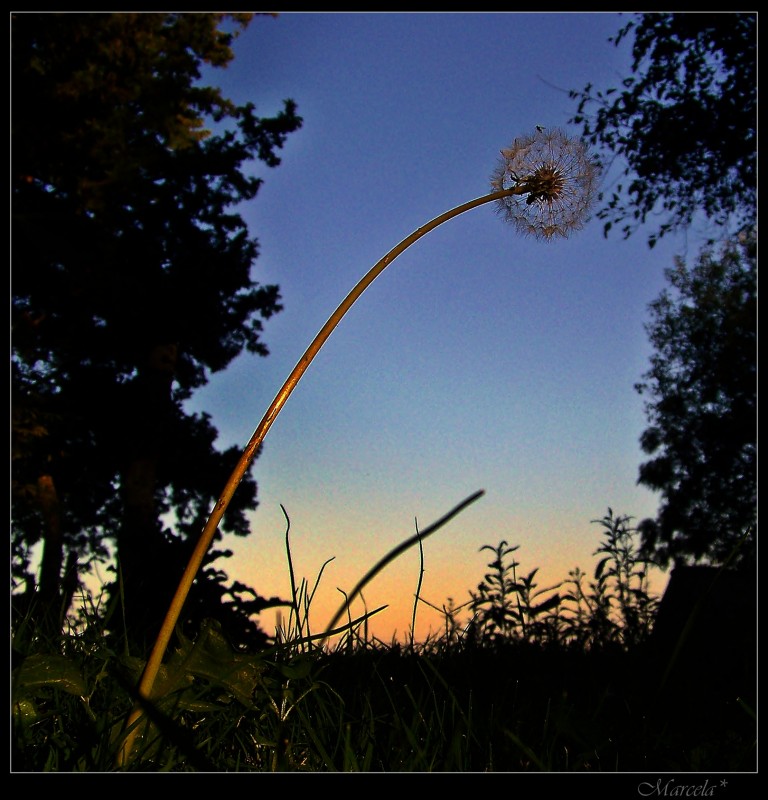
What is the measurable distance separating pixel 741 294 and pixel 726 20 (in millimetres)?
6144

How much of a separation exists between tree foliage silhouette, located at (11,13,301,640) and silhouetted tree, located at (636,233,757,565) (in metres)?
9.16

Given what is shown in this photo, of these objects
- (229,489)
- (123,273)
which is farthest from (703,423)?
(229,489)

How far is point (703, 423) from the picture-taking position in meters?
16.2

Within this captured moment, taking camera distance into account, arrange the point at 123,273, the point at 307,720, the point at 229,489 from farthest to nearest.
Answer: the point at 123,273
the point at 307,720
the point at 229,489

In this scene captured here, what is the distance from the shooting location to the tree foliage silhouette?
38.5 feet

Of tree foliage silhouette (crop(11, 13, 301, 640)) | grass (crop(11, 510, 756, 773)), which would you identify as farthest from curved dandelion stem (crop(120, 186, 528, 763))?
tree foliage silhouette (crop(11, 13, 301, 640))

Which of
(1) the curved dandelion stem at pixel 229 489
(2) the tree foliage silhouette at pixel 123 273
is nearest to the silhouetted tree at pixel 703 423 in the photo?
(2) the tree foliage silhouette at pixel 123 273

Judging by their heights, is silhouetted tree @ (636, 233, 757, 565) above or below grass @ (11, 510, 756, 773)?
above

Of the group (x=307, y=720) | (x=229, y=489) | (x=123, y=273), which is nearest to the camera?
(x=229, y=489)

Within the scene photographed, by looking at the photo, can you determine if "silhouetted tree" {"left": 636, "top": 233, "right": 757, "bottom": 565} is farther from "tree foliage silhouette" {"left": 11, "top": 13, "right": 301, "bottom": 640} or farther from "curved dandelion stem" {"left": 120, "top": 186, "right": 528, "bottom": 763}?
"curved dandelion stem" {"left": 120, "top": 186, "right": 528, "bottom": 763}

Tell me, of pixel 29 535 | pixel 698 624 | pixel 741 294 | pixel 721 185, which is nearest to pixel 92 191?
pixel 29 535

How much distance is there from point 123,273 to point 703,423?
12190mm

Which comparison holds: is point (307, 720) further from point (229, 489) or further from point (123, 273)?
point (123, 273)

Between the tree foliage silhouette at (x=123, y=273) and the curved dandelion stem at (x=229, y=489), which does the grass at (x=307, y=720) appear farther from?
the tree foliage silhouette at (x=123, y=273)
